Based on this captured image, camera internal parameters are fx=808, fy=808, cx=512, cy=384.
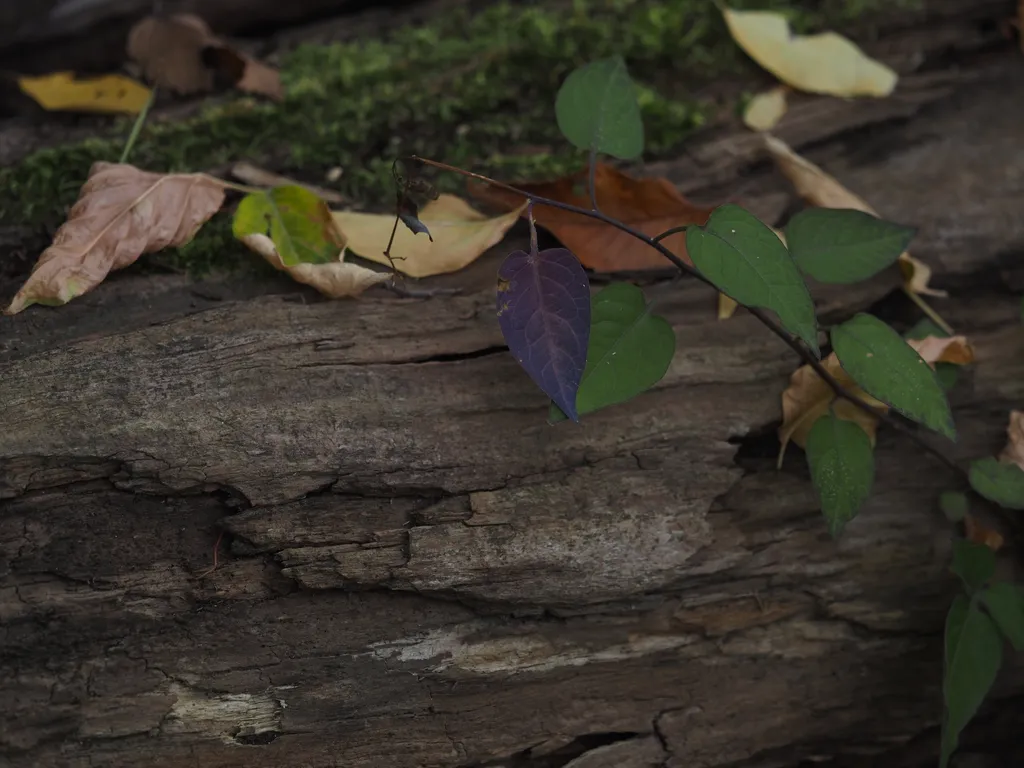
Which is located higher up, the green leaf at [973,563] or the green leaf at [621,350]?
the green leaf at [621,350]

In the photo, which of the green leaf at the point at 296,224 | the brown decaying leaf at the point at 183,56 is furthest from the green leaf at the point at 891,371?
the brown decaying leaf at the point at 183,56

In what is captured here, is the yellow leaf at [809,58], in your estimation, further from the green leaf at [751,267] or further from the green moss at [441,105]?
the green leaf at [751,267]

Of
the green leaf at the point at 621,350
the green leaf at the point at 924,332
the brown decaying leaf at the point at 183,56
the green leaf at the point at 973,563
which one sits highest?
the brown decaying leaf at the point at 183,56

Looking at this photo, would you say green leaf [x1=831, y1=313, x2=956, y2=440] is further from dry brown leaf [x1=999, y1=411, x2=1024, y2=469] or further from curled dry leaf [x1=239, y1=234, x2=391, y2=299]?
curled dry leaf [x1=239, y1=234, x2=391, y2=299]

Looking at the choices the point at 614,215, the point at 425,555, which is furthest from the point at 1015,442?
the point at 425,555

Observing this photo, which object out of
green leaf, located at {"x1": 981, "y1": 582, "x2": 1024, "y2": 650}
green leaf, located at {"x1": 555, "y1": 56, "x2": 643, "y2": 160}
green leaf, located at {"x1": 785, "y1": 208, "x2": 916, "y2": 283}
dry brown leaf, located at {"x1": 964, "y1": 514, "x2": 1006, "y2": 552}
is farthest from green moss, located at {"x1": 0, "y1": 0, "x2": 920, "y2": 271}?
green leaf, located at {"x1": 981, "y1": 582, "x2": 1024, "y2": 650}

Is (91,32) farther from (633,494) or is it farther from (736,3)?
(633,494)

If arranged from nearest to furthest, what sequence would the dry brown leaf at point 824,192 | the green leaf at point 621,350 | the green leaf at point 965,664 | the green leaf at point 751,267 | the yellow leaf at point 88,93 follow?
the green leaf at point 751,267 → the green leaf at point 621,350 → the green leaf at point 965,664 → the dry brown leaf at point 824,192 → the yellow leaf at point 88,93
